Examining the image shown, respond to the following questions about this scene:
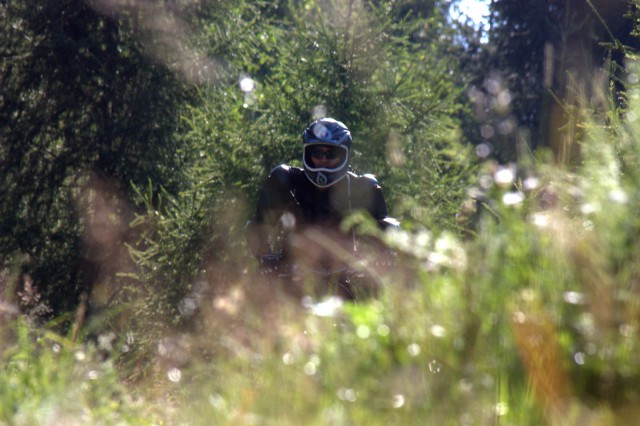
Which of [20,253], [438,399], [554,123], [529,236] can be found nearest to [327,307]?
[438,399]

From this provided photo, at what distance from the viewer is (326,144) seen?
8.55 meters

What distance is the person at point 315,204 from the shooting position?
787cm

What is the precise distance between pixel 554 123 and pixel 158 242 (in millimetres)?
15386

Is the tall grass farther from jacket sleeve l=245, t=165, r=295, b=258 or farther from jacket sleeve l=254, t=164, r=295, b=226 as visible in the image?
jacket sleeve l=254, t=164, r=295, b=226

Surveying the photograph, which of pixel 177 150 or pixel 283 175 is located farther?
pixel 177 150

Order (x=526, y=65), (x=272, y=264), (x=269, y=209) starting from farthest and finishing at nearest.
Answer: (x=526, y=65), (x=269, y=209), (x=272, y=264)

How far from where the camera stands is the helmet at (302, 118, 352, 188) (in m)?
8.48

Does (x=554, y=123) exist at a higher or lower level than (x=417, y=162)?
lower

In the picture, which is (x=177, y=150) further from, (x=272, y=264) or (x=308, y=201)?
(x=272, y=264)

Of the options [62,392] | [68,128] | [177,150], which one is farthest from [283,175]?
[68,128]

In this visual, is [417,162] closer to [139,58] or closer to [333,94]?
[333,94]

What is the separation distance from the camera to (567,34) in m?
26.7

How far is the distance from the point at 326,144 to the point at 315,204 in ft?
1.69

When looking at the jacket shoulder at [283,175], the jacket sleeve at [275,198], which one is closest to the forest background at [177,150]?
the jacket sleeve at [275,198]
